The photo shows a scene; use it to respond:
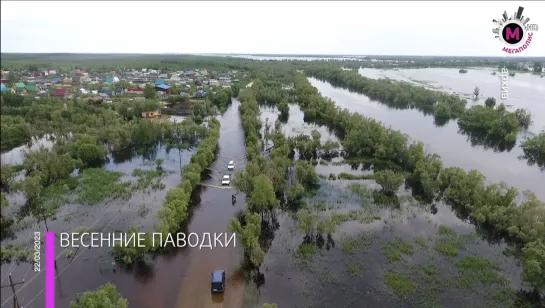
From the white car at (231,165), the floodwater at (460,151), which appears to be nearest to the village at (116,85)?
the white car at (231,165)

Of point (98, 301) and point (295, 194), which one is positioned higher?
point (295, 194)

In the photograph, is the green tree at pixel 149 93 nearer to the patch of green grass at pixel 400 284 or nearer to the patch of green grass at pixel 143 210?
the patch of green grass at pixel 143 210

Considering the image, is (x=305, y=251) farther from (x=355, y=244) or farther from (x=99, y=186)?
(x=99, y=186)

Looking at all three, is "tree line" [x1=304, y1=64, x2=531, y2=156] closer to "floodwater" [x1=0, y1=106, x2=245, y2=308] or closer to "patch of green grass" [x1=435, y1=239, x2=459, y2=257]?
"patch of green grass" [x1=435, y1=239, x2=459, y2=257]

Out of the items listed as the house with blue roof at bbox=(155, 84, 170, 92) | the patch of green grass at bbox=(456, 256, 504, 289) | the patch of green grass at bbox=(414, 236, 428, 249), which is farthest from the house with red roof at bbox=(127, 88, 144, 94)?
the patch of green grass at bbox=(456, 256, 504, 289)

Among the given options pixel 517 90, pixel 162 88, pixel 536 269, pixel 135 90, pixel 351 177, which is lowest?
pixel 536 269

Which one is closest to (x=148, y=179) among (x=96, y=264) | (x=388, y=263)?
(x=96, y=264)

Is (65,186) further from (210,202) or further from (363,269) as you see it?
(363,269)

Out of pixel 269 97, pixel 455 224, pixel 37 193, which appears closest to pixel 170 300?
pixel 37 193

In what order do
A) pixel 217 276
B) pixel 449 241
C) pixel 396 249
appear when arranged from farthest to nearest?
pixel 449 241 < pixel 396 249 < pixel 217 276
